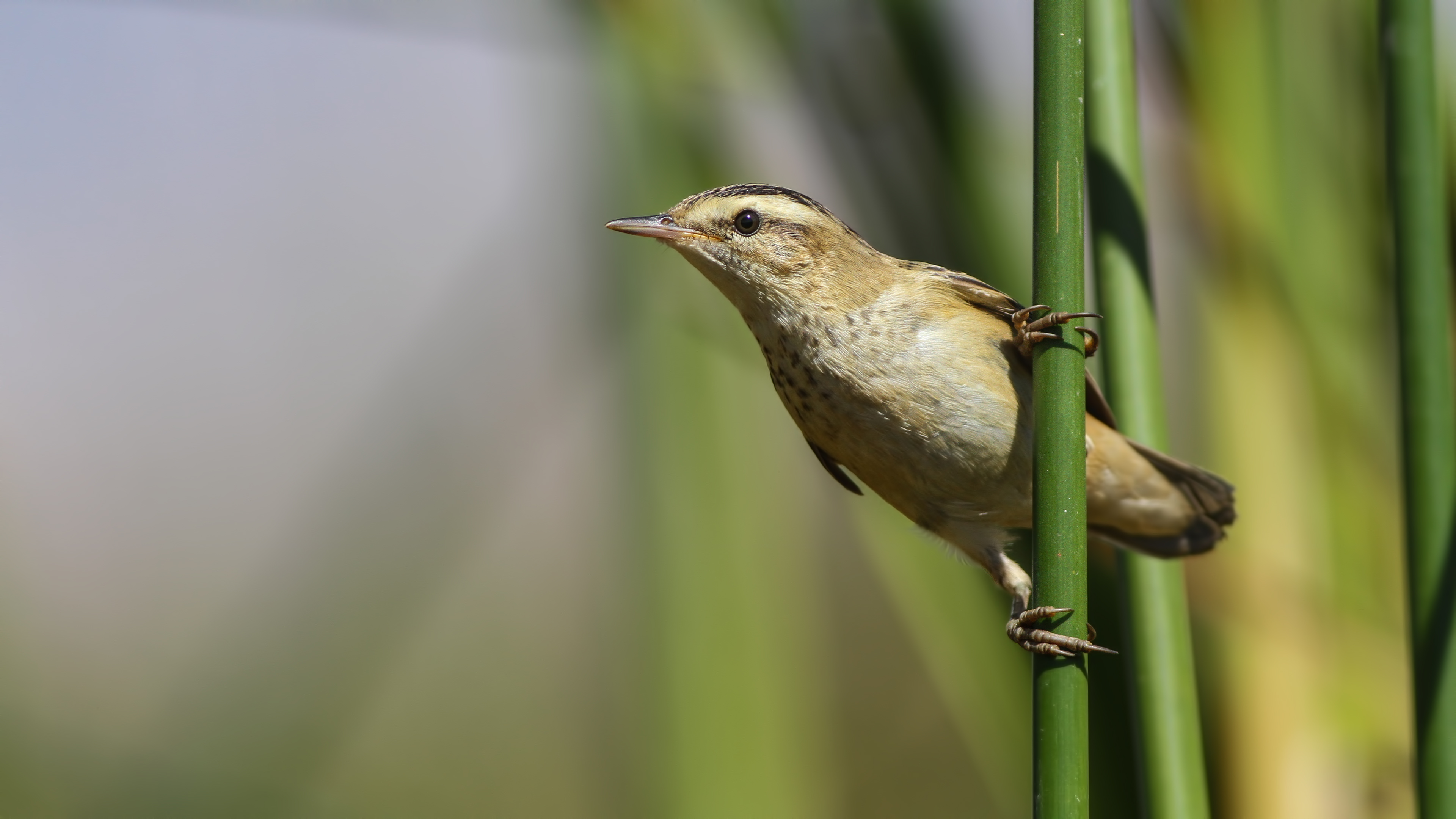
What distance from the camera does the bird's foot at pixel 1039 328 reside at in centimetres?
121

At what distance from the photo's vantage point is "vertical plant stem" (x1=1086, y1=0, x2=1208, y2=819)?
1.38m

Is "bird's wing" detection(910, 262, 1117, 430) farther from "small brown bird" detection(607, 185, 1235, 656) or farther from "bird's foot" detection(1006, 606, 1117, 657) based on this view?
"bird's foot" detection(1006, 606, 1117, 657)

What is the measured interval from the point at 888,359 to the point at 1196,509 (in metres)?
1.00

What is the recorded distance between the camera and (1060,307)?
117 cm

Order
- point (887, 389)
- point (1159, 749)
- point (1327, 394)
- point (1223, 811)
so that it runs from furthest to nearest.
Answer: point (1327, 394)
point (1223, 811)
point (887, 389)
point (1159, 749)

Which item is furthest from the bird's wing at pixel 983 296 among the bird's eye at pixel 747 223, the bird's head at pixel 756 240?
the bird's eye at pixel 747 223

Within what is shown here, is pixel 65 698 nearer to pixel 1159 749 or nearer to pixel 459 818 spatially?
pixel 459 818

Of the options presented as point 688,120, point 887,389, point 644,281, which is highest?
point 688,120

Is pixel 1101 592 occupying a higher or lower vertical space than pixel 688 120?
lower

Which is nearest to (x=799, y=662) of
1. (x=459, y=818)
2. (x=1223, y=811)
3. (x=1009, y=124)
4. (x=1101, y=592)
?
(x=1101, y=592)

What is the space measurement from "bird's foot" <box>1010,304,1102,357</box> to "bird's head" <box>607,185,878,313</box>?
0.39 meters

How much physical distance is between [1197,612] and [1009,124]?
127cm

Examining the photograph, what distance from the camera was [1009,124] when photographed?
9.01 ft

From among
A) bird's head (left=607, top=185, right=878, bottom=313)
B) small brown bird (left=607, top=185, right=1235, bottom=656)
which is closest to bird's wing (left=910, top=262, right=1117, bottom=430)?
small brown bird (left=607, top=185, right=1235, bottom=656)
